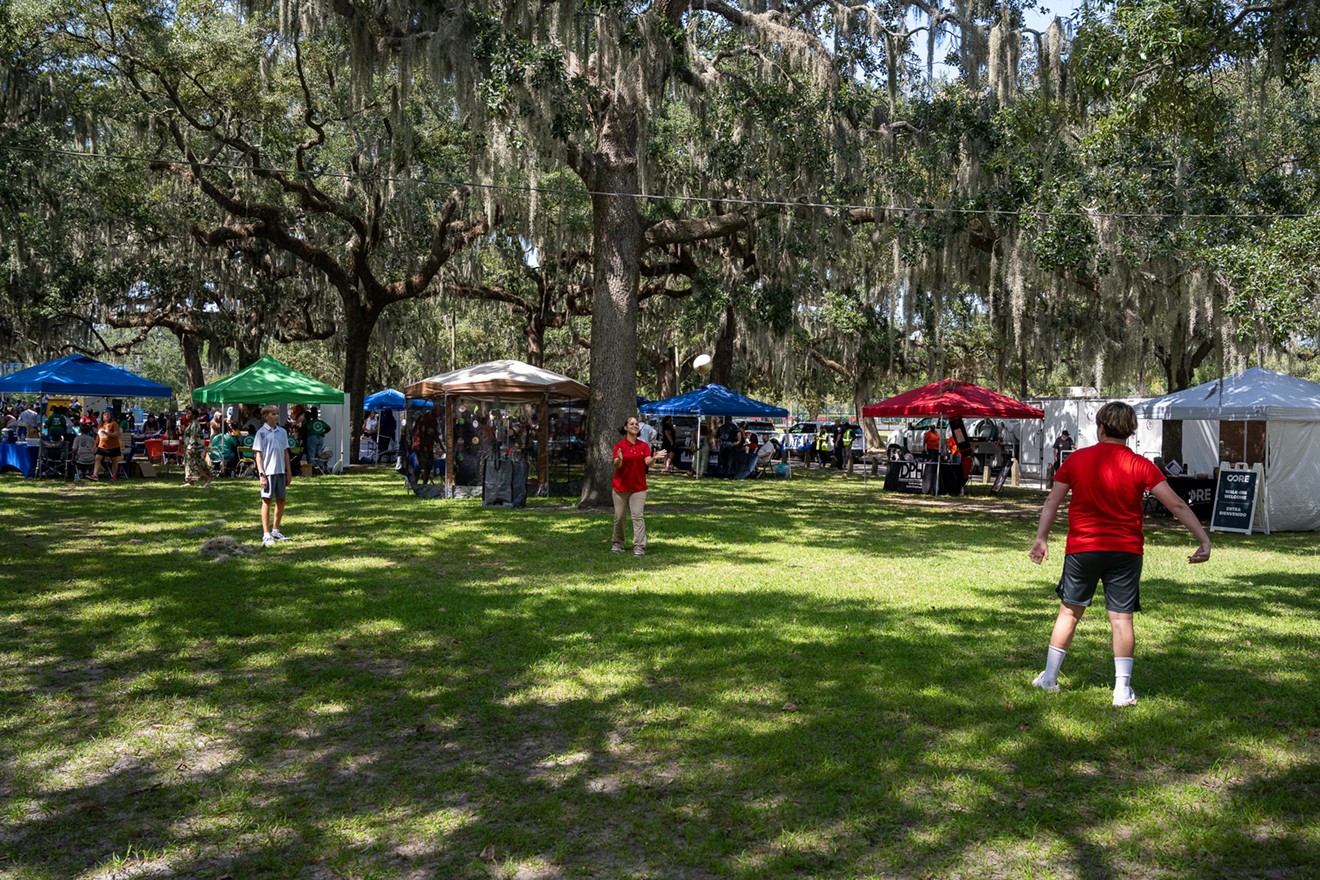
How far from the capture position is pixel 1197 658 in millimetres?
6301

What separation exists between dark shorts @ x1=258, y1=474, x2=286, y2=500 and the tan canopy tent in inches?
212

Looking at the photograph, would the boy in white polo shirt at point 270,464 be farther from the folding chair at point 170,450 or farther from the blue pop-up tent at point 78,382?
the folding chair at point 170,450

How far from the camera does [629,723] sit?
16.0 ft

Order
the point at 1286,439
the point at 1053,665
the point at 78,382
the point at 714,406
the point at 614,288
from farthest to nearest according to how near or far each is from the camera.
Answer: the point at 714,406, the point at 78,382, the point at 1286,439, the point at 614,288, the point at 1053,665

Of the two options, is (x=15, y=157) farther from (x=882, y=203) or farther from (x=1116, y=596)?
(x=1116, y=596)

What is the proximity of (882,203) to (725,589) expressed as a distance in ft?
35.5

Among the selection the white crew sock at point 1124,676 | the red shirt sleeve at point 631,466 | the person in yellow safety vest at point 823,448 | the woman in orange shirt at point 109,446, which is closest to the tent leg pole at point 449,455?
the woman in orange shirt at point 109,446

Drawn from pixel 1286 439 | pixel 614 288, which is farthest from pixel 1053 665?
pixel 1286 439

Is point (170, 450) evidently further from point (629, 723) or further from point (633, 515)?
point (629, 723)

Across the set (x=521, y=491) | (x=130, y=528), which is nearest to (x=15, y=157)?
(x=130, y=528)

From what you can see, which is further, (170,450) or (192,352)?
(192,352)

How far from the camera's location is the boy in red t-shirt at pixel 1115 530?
16.8 feet

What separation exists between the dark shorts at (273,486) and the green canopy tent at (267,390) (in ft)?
29.1

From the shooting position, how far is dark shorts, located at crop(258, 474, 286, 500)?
34.4 feet
